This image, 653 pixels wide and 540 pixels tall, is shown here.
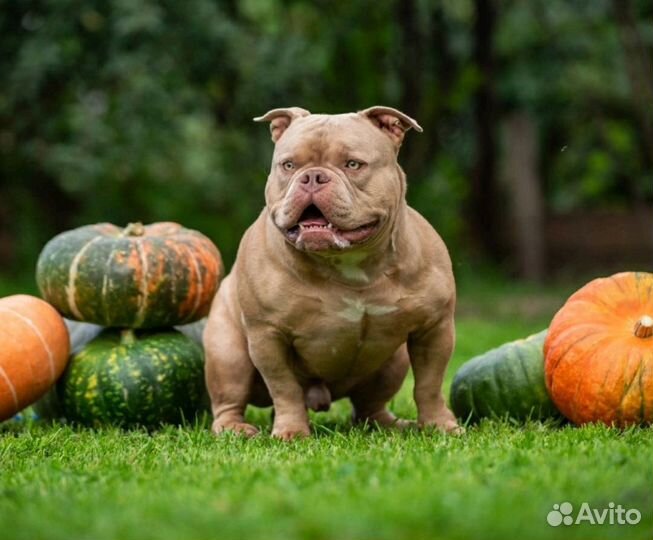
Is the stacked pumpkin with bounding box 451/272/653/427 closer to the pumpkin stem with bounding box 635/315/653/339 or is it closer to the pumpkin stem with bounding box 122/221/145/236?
the pumpkin stem with bounding box 635/315/653/339

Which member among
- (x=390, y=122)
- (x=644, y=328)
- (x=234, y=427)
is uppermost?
(x=390, y=122)

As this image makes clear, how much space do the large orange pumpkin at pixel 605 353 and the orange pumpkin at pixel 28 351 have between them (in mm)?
2360

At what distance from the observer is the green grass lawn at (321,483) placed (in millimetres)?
2792

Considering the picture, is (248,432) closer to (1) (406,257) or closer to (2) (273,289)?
(2) (273,289)

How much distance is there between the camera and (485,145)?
15344 mm

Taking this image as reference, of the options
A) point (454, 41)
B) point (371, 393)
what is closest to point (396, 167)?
point (371, 393)

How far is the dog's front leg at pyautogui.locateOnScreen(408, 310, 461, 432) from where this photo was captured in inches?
191

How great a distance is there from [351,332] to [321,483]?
1.37m

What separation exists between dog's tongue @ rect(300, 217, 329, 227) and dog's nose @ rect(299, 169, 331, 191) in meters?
0.15

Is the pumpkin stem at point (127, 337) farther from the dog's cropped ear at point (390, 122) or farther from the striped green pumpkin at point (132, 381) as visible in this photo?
the dog's cropped ear at point (390, 122)

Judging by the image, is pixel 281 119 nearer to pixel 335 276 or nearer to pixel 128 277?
pixel 335 276

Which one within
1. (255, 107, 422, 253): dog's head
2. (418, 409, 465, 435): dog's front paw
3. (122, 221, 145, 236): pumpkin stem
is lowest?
(418, 409, 465, 435): dog's front paw

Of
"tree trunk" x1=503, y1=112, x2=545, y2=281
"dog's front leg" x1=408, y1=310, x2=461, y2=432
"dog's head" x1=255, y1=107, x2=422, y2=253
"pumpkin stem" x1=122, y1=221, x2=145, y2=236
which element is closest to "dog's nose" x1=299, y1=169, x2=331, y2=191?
"dog's head" x1=255, y1=107, x2=422, y2=253

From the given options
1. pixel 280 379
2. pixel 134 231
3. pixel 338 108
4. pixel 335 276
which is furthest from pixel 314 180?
pixel 338 108
